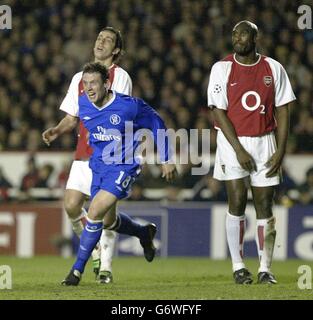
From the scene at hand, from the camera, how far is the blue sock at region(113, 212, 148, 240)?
9.97 m

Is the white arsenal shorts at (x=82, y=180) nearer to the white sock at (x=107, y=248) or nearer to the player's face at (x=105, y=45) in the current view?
the white sock at (x=107, y=248)

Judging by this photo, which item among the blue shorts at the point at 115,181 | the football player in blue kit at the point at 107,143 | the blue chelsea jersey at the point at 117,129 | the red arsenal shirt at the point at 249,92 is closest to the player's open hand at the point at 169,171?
the football player in blue kit at the point at 107,143

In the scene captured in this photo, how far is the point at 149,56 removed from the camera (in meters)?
17.5

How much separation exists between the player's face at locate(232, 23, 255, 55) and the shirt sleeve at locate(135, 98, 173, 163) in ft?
3.13

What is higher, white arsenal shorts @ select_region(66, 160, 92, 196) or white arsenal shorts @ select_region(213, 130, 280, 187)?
white arsenal shorts @ select_region(213, 130, 280, 187)

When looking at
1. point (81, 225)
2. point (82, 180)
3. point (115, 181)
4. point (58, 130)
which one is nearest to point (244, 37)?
point (115, 181)

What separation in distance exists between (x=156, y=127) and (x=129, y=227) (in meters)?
1.27

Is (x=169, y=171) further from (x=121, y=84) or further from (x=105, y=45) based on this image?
(x=105, y=45)

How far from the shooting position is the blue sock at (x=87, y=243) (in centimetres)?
894

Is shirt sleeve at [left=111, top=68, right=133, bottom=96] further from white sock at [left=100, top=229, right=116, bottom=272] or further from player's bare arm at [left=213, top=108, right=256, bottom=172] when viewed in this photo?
white sock at [left=100, top=229, right=116, bottom=272]

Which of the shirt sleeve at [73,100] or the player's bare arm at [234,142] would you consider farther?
the shirt sleeve at [73,100]

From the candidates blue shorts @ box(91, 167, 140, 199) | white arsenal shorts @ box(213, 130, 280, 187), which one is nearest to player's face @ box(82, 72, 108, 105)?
blue shorts @ box(91, 167, 140, 199)

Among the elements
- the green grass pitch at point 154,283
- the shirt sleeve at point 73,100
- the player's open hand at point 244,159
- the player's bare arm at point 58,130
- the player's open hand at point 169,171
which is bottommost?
the green grass pitch at point 154,283

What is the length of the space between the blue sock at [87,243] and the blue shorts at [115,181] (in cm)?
31
